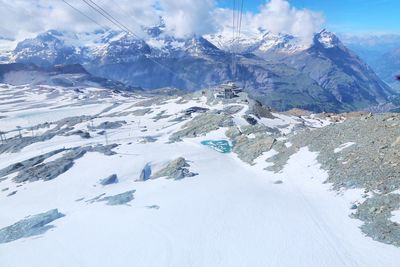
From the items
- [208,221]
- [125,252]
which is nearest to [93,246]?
[125,252]

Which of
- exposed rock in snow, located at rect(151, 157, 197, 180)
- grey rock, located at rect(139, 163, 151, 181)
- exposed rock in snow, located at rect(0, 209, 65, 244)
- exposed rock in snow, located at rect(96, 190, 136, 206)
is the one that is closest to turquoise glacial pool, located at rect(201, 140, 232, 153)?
exposed rock in snow, located at rect(151, 157, 197, 180)

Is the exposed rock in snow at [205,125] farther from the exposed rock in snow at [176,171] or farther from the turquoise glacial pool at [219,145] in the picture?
the exposed rock in snow at [176,171]

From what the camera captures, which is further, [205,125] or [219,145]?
[205,125]

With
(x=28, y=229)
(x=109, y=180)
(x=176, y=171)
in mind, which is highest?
(x=176, y=171)

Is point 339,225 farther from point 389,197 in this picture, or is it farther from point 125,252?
point 125,252

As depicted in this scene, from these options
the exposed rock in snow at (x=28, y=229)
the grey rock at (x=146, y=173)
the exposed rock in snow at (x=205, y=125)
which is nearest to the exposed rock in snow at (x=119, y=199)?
the exposed rock in snow at (x=28, y=229)

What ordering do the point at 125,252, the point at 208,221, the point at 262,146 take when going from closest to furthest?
the point at 125,252
the point at 208,221
the point at 262,146

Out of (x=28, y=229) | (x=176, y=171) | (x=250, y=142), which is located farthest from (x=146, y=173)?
(x=28, y=229)

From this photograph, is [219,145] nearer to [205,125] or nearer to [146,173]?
[205,125]

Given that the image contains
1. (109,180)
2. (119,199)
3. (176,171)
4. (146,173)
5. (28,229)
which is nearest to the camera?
(28,229)
